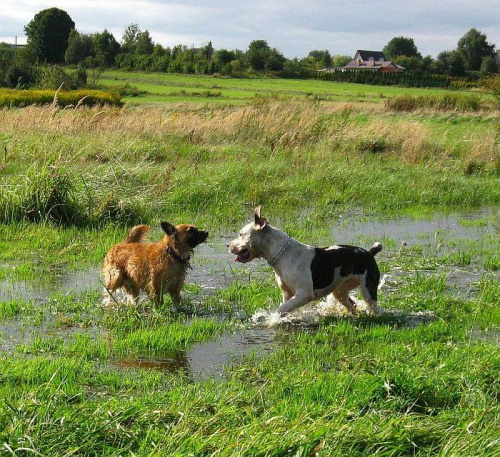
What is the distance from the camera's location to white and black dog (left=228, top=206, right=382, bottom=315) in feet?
29.5

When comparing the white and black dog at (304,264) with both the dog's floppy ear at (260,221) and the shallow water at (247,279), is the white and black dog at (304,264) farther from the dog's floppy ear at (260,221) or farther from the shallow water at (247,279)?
the shallow water at (247,279)

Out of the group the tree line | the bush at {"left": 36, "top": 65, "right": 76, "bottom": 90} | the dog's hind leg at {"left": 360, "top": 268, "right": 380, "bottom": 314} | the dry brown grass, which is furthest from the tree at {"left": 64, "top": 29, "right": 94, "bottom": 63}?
the dog's hind leg at {"left": 360, "top": 268, "right": 380, "bottom": 314}

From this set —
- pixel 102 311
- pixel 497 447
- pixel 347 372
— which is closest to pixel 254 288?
pixel 102 311

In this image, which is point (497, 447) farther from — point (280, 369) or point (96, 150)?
point (96, 150)

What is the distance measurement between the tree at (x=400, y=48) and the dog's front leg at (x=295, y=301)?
168m

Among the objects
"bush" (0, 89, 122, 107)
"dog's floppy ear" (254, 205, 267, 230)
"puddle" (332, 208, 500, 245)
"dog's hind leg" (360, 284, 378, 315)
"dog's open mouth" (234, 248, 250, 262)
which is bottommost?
"puddle" (332, 208, 500, 245)

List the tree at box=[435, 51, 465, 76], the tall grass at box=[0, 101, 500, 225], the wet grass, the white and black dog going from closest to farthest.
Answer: the wet grass < the white and black dog < the tall grass at box=[0, 101, 500, 225] < the tree at box=[435, 51, 465, 76]

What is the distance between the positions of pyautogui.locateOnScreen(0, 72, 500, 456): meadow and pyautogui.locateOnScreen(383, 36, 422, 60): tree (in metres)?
155

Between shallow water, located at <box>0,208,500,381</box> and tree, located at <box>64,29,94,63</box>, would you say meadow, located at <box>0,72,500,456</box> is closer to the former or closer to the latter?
shallow water, located at <box>0,208,500,381</box>

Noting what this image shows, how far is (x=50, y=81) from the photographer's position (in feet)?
168

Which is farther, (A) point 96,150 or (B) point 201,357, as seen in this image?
(A) point 96,150

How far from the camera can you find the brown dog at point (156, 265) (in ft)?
30.7

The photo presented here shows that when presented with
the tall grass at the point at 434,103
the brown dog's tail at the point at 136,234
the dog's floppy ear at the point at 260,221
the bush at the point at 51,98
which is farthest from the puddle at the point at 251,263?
the tall grass at the point at 434,103

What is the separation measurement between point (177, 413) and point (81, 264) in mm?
6496
